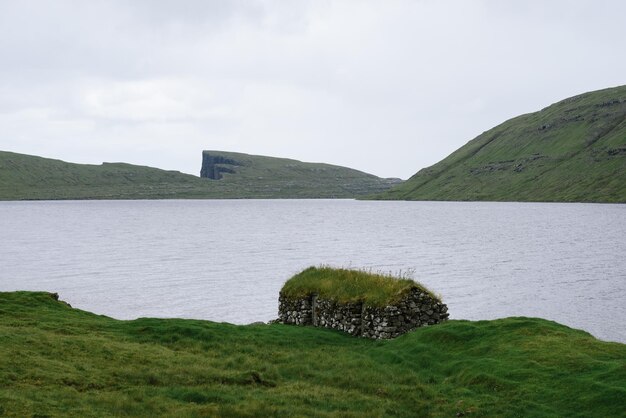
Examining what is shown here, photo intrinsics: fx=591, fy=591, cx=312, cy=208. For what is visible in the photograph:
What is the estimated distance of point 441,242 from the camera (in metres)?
128

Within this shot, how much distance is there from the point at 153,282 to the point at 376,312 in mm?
48878

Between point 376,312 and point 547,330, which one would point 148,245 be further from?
point 547,330

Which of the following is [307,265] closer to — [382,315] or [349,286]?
[349,286]

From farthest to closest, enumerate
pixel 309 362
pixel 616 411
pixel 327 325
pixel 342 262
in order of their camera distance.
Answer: pixel 342 262
pixel 327 325
pixel 309 362
pixel 616 411

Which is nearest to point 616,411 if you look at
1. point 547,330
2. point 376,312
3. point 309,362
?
point 547,330

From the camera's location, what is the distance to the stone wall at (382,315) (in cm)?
3344

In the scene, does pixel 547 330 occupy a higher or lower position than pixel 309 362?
higher

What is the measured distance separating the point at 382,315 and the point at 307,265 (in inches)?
2257

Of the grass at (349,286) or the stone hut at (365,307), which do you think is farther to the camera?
the grass at (349,286)

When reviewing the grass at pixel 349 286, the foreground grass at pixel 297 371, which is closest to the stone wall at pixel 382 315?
the grass at pixel 349 286

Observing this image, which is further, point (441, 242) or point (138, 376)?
point (441, 242)

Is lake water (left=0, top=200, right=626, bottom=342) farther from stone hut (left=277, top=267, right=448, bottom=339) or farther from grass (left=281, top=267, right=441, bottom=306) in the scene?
stone hut (left=277, top=267, right=448, bottom=339)

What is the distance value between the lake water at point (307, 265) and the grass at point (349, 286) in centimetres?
142

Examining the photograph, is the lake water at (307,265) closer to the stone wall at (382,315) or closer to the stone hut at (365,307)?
the stone hut at (365,307)
